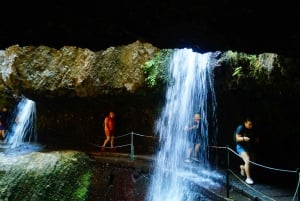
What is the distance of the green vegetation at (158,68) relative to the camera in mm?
13062

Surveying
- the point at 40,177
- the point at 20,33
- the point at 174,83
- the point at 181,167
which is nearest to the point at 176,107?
the point at 174,83

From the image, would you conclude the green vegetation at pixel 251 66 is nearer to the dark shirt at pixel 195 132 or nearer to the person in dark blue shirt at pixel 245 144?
the person in dark blue shirt at pixel 245 144

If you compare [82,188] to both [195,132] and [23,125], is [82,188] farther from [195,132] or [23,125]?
[23,125]

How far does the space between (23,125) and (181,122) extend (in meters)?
8.73

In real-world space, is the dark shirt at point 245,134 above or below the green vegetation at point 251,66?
below

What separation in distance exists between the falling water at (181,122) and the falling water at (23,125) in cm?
686

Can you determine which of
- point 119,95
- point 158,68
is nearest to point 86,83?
point 119,95

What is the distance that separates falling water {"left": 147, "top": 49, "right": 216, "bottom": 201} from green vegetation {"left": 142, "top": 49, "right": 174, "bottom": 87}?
25 cm

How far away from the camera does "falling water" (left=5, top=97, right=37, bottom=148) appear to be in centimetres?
1771

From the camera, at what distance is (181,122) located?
43.9ft

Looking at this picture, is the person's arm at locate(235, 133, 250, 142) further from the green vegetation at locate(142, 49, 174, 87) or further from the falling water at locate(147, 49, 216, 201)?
the green vegetation at locate(142, 49, 174, 87)

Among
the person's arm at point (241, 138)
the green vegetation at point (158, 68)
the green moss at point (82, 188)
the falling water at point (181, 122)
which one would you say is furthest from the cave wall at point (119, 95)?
the green moss at point (82, 188)

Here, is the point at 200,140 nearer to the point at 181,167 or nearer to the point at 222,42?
the point at 181,167

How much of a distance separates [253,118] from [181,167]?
268cm
